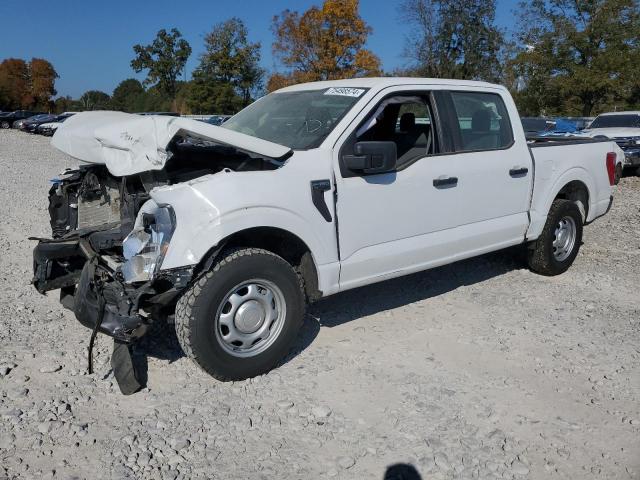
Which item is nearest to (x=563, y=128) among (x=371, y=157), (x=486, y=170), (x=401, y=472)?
(x=486, y=170)

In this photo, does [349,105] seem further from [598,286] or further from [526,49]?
[526,49]

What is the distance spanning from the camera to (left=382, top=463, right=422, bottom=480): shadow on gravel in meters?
3.00

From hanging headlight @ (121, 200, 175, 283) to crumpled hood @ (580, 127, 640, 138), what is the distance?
13374 millimetres

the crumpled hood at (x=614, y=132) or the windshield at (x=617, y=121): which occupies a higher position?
the windshield at (x=617, y=121)

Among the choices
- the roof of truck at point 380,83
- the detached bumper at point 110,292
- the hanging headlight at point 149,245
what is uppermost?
the roof of truck at point 380,83

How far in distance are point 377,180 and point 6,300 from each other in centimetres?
337

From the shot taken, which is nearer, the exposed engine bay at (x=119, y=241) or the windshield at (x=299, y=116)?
the exposed engine bay at (x=119, y=241)

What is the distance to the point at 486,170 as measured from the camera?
5.08 metres

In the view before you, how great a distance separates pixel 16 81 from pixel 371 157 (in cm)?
8259

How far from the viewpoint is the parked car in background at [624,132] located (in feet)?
46.5

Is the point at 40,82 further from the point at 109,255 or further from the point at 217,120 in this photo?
the point at 109,255

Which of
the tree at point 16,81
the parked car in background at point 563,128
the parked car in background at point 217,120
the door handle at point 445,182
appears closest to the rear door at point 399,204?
the door handle at point 445,182

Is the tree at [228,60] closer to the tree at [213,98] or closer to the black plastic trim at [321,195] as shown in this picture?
the tree at [213,98]

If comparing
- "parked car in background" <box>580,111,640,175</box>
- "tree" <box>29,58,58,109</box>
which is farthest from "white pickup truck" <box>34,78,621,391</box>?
"tree" <box>29,58,58,109</box>
